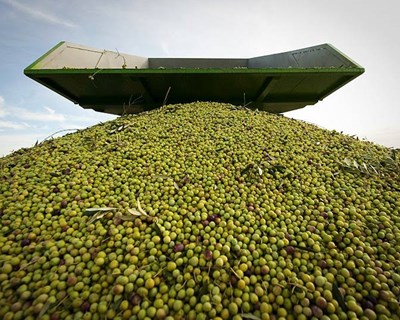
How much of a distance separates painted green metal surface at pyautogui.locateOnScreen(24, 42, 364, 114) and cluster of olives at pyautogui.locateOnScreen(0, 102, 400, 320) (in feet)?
4.44

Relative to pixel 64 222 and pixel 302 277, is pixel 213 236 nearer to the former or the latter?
pixel 302 277

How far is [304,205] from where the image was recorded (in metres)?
1.91

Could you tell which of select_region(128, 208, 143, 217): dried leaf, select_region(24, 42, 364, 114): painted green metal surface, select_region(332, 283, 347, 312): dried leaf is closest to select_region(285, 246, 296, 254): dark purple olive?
select_region(332, 283, 347, 312): dried leaf

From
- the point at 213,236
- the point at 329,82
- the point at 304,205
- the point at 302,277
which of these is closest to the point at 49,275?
the point at 213,236

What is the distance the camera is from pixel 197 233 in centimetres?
162

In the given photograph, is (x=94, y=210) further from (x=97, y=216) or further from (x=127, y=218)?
(x=127, y=218)

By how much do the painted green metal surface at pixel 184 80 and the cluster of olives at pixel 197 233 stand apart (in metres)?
1.35

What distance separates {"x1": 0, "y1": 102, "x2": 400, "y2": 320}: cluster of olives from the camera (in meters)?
1.27

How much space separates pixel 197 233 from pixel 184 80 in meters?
2.77

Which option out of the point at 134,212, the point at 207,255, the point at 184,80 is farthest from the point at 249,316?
the point at 184,80

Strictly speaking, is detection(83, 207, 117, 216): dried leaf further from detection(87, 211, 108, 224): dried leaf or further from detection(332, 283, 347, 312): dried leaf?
detection(332, 283, 347, 312): dried leaf

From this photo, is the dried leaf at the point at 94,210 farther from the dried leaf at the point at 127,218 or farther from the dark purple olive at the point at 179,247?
the dark purple olive at the point at 179,247

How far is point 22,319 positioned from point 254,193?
1739 millimetres

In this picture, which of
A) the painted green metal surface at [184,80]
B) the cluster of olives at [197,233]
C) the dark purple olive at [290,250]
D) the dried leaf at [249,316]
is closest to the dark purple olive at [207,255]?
the cluster of olives at [197,233]
